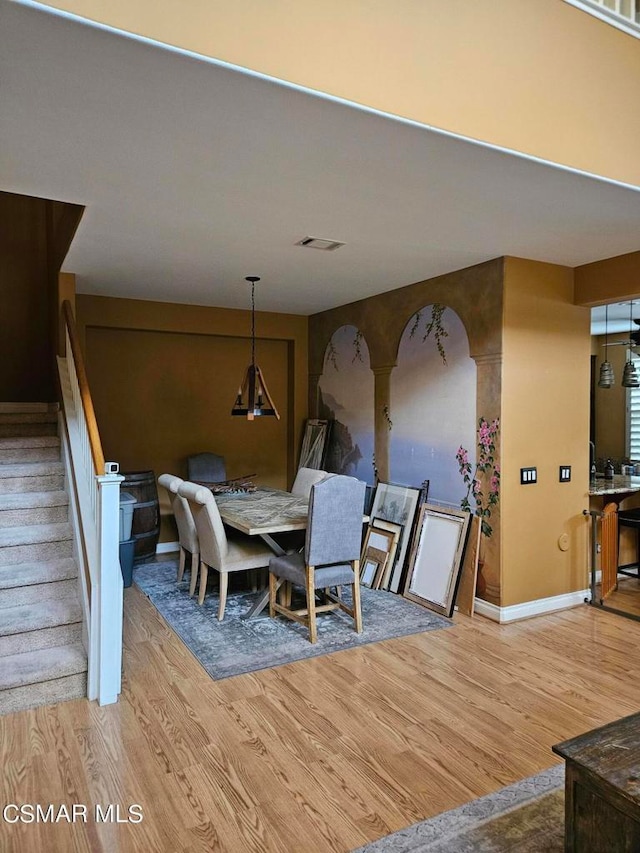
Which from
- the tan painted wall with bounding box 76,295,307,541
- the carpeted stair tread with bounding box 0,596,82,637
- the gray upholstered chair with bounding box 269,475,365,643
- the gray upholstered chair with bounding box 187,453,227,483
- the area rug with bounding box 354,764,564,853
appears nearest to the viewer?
the area rug with bounding box 354,764,564,853

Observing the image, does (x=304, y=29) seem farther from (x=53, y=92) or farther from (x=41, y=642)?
(x=41, y=642)

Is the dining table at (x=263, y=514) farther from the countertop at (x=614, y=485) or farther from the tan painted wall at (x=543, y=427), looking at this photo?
the countertop at (x=614, y=485)

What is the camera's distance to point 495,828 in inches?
79.7

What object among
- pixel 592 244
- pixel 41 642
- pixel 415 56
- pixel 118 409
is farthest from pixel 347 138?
pixel 118 409

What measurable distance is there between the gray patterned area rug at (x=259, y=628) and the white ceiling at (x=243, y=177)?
2470 mm

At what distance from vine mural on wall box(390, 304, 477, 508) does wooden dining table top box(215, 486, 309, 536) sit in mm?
1003

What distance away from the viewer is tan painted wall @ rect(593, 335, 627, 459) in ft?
22.7

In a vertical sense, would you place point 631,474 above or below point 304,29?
below

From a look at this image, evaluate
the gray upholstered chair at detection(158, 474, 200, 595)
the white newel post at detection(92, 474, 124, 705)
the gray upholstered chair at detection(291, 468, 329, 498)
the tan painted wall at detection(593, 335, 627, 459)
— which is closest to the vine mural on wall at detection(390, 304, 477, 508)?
the gray upholstered chair at detection(291, 468, 329, 498)

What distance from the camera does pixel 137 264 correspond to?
4160mm

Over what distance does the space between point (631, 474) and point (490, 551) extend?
2.53m

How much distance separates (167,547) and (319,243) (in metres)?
3.46

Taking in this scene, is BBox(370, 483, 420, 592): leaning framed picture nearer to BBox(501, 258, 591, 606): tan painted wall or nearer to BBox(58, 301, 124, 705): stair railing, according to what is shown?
BBox(501, 258, 591, 606): tan painted wall

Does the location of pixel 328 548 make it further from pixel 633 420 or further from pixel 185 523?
pixel 633 420
